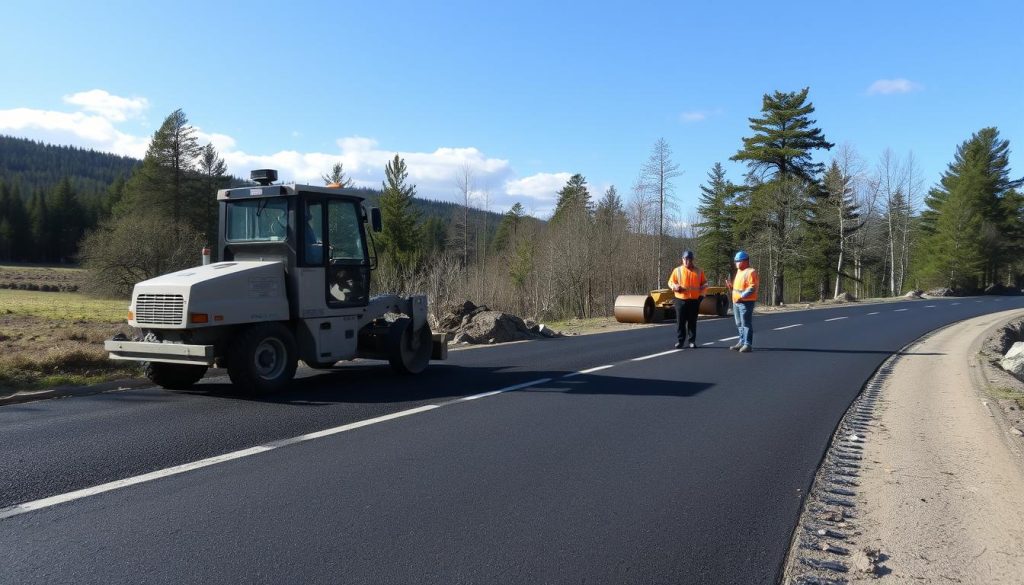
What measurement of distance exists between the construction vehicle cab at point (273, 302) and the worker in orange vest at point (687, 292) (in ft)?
19.9

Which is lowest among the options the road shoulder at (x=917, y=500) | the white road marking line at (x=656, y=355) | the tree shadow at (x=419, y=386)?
the road shoulder at (x=917, y=500)

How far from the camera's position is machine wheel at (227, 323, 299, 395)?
802cm

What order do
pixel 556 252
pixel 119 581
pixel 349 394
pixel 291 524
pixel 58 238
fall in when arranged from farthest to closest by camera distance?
pixel 58 238
pixel 556 252
pixel 349 394
pixel 291 524
pixel 119 581

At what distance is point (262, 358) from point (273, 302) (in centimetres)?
69

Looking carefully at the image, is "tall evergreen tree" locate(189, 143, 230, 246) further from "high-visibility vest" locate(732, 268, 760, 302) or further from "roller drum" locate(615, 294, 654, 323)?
"high-visibility vest" locate(732, 268, 760, 302)

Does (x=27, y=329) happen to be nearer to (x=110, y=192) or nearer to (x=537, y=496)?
(x=537, y=496)

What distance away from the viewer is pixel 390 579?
3.45 metres

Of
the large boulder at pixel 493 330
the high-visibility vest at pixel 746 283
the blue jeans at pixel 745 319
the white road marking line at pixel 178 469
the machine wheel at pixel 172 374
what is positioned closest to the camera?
the white road marking line at pixel 178 469

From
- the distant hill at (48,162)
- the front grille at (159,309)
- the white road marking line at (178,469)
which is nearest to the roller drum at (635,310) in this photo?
the white road marking line at (178,469)

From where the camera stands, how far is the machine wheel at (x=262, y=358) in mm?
8016

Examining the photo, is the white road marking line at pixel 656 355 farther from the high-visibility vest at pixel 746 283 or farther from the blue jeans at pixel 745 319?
the high-visibility vest at pixel 746 283

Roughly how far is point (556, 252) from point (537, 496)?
127 ft

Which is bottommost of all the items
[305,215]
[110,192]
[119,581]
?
[119,581]

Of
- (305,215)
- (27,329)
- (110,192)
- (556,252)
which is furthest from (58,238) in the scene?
(305,215)
